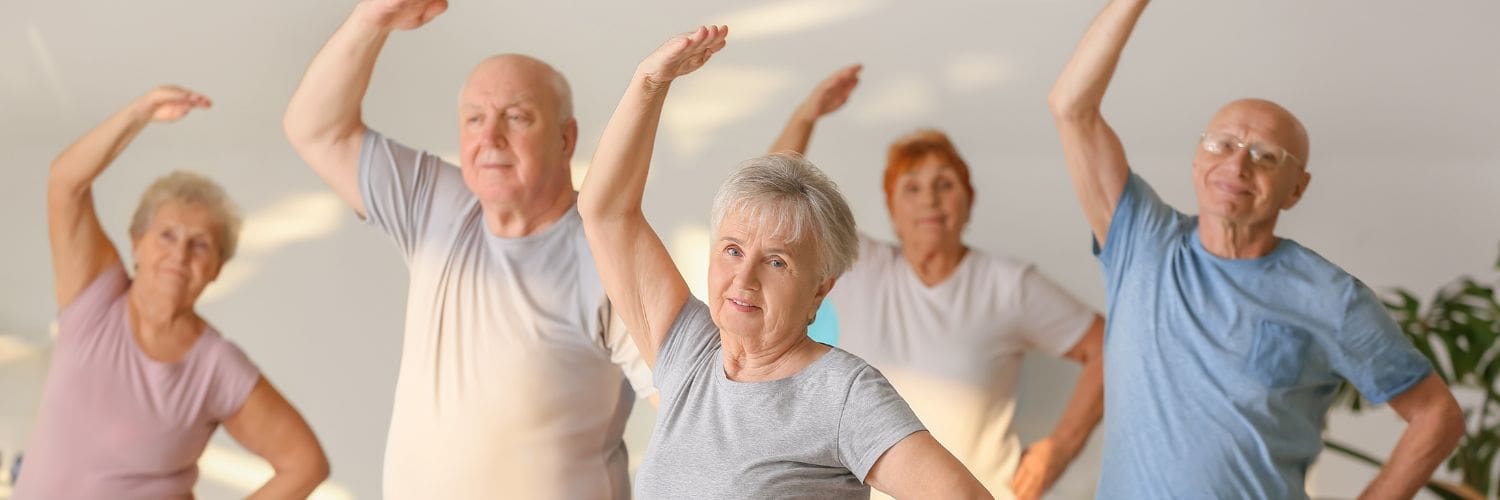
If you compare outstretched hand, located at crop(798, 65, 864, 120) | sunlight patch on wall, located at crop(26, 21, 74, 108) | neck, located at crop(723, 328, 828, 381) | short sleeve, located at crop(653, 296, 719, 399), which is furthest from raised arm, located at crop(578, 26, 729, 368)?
sunlight patch on wall, located at crop(26, 21, 74, 108)

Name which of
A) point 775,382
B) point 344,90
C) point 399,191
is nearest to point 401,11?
point 344,90

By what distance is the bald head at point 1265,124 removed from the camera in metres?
3.21

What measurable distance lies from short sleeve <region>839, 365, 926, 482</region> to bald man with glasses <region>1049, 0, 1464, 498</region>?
1.17 meters

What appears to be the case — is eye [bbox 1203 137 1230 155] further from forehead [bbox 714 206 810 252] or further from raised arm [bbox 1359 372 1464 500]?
forehead [bbox 714 206 810 252]

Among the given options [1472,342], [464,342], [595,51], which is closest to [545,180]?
[464,342]

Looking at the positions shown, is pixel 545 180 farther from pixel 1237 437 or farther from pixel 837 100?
pixel 1237 437

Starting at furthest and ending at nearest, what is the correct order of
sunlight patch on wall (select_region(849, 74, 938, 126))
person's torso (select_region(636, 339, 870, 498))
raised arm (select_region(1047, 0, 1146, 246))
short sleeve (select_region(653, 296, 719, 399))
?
sunlight patch on wall (select_region(849, 74, 938, 126)) → raised arm (select_region(1047, 0, 1146, 246)) → short sleeve (select_region(653, 296, 719, 399)) → person's torso (select_region(636, 339, 870, 498))

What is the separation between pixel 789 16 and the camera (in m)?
4.68

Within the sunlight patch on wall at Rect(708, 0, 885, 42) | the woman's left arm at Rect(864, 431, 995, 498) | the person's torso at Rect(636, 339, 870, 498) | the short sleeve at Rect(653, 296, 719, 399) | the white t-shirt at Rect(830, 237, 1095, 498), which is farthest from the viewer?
the sunlight patch on wall at Rect(708, 0, 885, 42)

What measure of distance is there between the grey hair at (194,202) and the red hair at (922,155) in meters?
1.68

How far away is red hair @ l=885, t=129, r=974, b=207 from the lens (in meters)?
4.28

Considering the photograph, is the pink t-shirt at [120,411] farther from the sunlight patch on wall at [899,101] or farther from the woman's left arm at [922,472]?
the woman's left arm at [922,472]

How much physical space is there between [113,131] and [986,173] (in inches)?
95.5

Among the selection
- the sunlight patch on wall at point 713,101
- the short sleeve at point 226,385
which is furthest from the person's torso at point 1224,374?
the short sleeve at point 226,385
